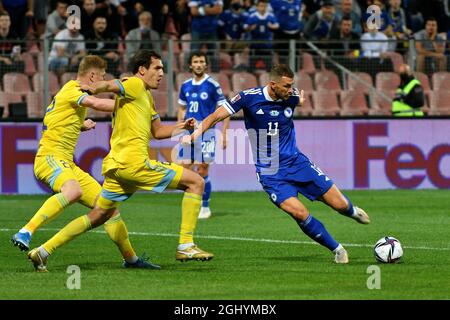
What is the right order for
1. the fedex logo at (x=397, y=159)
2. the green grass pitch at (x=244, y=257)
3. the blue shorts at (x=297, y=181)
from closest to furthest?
the green grass pitch at (x=244, y=257), the blue shorts at (x=297, y=181), the fedex logo at (x=397, y=159)

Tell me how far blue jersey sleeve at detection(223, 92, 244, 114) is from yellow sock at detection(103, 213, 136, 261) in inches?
63.5

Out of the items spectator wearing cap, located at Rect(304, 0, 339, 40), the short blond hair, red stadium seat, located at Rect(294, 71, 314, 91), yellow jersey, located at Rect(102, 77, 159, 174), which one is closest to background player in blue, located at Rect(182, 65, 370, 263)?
yellow jersey, located at Rect(102, 77, 159, 174)

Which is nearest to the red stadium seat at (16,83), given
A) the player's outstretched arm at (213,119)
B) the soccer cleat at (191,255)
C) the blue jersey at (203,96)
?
the blue jersey at (203,96)

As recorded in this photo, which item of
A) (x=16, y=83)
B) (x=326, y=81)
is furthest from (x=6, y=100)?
(x=326, y=81)

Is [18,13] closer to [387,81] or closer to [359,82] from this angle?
[359,82]

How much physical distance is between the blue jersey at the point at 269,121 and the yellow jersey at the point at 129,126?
119 cm

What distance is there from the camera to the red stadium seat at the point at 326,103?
22.0 metres

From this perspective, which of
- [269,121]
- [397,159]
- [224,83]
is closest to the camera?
[269,121]

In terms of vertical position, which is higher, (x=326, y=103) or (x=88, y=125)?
(x=88, y=125)

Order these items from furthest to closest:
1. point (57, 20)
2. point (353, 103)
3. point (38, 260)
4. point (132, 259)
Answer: point (353, 103) → point (57, 20) → point (132, 259) → point (38, 260)

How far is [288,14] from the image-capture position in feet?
75.0

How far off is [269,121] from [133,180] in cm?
173

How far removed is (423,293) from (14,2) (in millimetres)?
14464

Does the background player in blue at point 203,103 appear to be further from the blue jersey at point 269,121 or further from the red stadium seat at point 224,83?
the blue jersey at point 269,121
